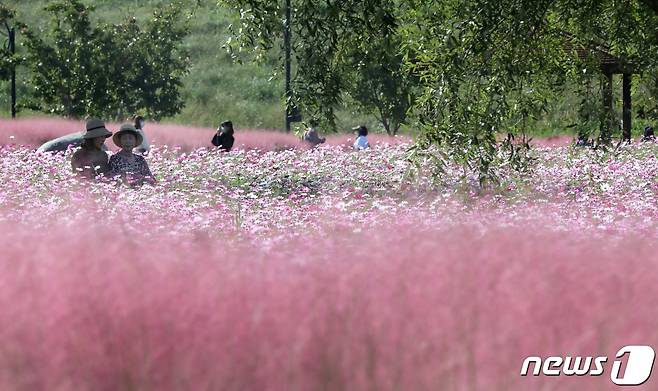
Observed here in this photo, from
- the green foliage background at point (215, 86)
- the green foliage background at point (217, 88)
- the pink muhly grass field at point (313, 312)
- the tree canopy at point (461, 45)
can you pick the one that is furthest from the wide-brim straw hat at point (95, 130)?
the green foliage background at point (215, 86)

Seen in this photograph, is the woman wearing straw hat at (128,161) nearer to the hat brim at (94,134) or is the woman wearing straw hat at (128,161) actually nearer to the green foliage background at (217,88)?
the hat brim at (94,134)

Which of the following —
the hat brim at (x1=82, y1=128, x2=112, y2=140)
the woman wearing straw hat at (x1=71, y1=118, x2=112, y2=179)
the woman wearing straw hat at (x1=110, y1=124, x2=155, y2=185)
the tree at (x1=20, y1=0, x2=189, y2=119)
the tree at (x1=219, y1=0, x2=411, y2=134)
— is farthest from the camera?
the tree at (x1=20, y1=0, x2=189, y2=119)

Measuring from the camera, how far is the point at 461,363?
300cm

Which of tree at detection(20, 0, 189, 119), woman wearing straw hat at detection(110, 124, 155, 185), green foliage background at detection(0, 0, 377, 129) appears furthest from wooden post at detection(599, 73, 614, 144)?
green foliage background at detection(0, 0, 377, 129)

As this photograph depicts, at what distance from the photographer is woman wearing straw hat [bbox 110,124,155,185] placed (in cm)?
1255

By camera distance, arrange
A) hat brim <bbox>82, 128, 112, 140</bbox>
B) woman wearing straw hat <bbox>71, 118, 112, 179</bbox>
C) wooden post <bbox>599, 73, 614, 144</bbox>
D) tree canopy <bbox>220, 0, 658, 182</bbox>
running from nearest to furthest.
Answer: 1. tree canopy <bbox>220, 0, 658, 182</bbox>
2. woman wearing straw hat <bbox>71, 118, 112, 179</bbox>
3. hat brim <bbox>82, 128, 112, 140</bbox>
4. wooden post <bbox>599, 73, 614, 144</bbox>

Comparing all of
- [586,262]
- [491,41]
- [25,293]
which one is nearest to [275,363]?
[25,293]

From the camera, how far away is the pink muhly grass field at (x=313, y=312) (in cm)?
282

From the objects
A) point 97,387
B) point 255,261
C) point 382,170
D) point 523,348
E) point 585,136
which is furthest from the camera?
point 382,170

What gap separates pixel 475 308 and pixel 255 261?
2.26ft

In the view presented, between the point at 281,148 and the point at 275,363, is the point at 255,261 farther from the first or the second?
the point at 281,148

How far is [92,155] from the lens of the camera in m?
12.8

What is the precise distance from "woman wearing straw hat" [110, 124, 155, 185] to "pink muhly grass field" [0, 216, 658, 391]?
9.12 metres

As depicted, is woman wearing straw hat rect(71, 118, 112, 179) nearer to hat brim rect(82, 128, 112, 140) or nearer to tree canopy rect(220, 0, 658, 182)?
hat brim rect(82, 128, 112, 140)
